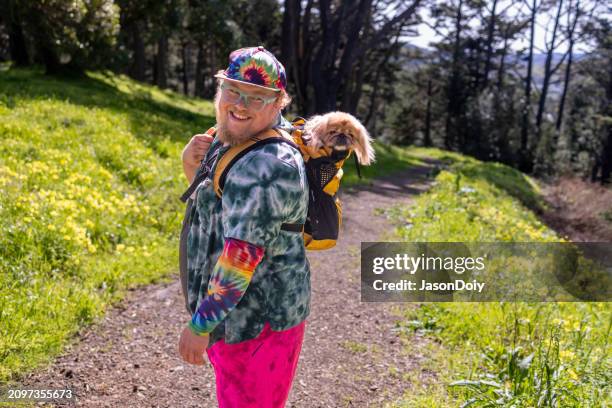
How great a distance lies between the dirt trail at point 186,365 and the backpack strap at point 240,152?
225 centimetres

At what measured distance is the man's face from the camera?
208 centimetres

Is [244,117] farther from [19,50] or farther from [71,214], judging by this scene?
[19,50]

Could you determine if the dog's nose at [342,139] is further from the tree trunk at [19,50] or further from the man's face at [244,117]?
the tree trunk at [19,50]

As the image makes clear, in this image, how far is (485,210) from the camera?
10281mm

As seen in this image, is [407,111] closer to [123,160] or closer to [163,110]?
[163,110]

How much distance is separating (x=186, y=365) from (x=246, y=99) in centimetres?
281

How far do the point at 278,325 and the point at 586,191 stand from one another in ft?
72.2

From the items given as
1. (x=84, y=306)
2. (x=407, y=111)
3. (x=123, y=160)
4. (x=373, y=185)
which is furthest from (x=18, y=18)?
(x=407, y=111)

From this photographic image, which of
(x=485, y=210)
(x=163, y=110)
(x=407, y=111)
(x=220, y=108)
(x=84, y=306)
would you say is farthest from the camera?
(x=407, y=111)

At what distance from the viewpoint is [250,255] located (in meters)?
1.92

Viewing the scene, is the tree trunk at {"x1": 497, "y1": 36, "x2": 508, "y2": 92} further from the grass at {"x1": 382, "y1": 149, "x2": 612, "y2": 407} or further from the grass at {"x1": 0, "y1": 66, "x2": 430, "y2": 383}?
the grass at {"x1": 382, "y1": 149, "x2": 612, "y2": 407}

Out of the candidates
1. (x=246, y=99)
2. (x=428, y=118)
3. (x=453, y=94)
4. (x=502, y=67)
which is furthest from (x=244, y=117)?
(x=428, y=118)

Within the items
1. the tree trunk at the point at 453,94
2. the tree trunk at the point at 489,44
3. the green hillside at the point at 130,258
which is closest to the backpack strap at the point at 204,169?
the green hillside at the point at 130,258

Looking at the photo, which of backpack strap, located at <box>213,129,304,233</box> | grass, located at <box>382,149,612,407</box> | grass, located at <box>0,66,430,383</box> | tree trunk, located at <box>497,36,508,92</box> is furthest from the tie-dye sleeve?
tree trunk, located at <box>497,36,508,92</box>
